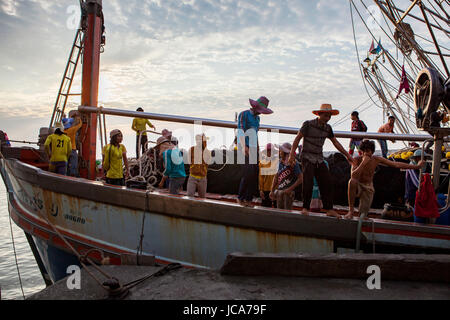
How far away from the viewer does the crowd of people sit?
3.99 metres

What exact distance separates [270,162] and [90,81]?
389cm

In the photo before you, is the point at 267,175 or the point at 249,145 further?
the point at 267,175

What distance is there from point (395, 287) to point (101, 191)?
3.69 meters

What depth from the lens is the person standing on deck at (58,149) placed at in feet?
19.6

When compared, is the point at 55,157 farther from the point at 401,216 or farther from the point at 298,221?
the point at 401,216

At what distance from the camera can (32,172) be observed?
5.29 m

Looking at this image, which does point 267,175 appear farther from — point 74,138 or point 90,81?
point 74,138

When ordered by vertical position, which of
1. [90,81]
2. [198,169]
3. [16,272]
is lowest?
[16,272]

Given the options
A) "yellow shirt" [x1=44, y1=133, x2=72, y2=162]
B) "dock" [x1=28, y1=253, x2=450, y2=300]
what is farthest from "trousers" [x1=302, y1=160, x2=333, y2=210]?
"yellow shirt" [x1=44, y1=133, x2=72, y2=162]

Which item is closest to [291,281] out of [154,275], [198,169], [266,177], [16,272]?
[154,275]

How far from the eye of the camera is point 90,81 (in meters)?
6.23

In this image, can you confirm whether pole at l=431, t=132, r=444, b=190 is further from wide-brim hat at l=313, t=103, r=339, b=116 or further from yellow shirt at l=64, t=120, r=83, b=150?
yellow shirt at l=64, t=120, r=83, b=150

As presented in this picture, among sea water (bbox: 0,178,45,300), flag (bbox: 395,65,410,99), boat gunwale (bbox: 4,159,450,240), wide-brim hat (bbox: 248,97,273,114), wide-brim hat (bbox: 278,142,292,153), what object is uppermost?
flag (bbox: 395,65,410,99)

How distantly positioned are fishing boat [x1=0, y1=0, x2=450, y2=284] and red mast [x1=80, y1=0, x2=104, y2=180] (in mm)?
395
